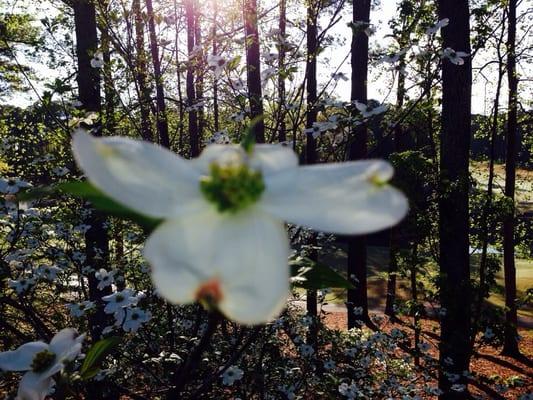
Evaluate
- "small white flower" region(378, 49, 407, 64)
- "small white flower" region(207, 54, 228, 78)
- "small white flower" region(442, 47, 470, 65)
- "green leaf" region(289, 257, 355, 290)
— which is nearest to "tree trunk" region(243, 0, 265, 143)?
"small white flower" region(207, 54, 228, 78)

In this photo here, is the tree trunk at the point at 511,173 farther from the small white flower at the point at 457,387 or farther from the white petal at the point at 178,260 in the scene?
the white petal at the point at 178,260

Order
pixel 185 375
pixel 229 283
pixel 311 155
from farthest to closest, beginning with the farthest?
pixel 311 155, pixel 185 375, pixel 229 283

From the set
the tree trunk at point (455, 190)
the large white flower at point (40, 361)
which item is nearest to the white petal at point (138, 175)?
the large white flower at point (40, 361)

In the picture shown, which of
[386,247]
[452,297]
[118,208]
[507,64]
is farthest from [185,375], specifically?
[386,247]

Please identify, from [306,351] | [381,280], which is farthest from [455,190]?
[381,280]

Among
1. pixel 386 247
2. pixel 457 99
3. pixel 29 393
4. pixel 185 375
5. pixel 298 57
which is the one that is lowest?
pixel 386 247

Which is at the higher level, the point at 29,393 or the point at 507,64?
the point at 507,64

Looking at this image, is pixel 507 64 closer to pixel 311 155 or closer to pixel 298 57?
pixel 311 155

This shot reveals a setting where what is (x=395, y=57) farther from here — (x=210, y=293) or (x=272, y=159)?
(x=210, y=293)
